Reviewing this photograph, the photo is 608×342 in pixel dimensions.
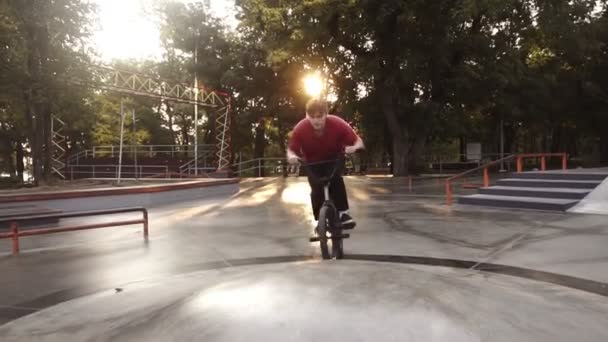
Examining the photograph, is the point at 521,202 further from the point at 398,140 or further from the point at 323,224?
the point at 398,140

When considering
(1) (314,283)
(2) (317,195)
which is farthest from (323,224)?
(1) (314,283)

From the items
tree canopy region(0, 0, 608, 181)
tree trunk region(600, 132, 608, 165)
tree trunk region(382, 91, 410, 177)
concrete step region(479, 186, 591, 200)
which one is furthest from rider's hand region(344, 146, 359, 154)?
tree trunk region(600, 132, 608, 165)

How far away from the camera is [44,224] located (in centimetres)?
940

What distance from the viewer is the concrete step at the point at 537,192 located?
1052 cm

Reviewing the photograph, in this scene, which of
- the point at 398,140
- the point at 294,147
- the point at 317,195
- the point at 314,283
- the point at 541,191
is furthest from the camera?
the point at 398,140

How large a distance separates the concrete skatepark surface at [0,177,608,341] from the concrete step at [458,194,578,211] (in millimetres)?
558

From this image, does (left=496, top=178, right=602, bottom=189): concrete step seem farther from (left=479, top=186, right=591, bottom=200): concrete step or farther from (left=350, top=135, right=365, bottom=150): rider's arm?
(left=350, top=135, right=365, bottom=150): rider's arm

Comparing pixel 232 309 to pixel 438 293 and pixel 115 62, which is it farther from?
pixel 115 62

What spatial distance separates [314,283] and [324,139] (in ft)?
7.06

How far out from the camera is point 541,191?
11086 mm

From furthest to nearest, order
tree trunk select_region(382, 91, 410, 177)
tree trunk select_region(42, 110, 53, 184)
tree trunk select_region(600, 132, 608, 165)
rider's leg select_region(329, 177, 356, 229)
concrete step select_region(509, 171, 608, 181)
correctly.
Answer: tree trunk select_region(600, 132, 608, 165) < tree trunk select_region(382, 91, 410, 177) < tree trunk select_region(42, 110, 53, 184) < concrete step select_region(509, 171, 608, 181) < rider's leg select_region(329, 177, 356, 229)

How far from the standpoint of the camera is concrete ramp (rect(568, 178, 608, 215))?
9.48 m

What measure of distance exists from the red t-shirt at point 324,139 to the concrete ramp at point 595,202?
721cm

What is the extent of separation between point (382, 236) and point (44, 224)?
283 inches
